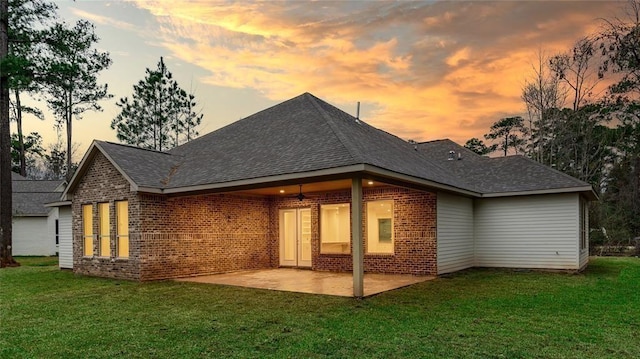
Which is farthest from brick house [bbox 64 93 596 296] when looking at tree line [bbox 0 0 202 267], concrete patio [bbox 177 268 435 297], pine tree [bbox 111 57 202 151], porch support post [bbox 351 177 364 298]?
pine tree [bbox 111 57 202 151]

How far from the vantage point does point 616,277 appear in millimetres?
11164

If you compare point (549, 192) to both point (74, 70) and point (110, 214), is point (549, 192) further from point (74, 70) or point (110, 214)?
point (74, 70)

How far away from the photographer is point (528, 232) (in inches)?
500

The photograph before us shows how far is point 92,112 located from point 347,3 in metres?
21.2

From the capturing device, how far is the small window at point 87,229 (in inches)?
499

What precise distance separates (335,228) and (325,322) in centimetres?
717

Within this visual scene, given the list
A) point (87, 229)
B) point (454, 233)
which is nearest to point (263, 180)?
point (454, 233)

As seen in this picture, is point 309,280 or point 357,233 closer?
point 357,233

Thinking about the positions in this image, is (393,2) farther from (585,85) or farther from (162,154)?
(585,85)

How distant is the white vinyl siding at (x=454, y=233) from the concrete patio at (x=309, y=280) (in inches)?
43.4

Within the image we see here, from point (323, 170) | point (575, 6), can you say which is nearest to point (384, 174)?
point (323, 170)

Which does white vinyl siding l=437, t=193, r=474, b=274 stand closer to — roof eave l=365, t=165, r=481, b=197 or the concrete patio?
roof eave l=365, t=165, r=481, b=197

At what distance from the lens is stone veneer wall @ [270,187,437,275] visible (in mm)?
11648

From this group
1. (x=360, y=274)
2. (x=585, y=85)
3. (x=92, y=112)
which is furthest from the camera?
(x=92, y=112)
